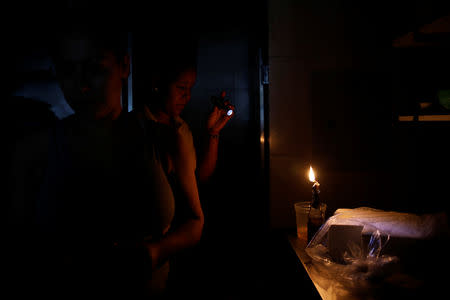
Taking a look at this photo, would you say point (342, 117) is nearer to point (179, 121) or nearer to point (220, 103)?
point (220, 103)

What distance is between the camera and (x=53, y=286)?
2.85 feet

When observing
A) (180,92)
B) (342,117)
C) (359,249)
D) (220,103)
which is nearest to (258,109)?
(220,103)

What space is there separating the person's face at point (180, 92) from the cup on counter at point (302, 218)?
0.71 metres

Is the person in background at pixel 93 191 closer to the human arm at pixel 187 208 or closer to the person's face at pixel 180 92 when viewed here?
the human arm at pixel 187 208

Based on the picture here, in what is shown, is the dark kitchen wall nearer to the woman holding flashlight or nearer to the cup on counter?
the cup on counter

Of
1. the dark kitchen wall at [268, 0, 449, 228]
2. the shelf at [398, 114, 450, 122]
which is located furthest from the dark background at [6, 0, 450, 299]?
the shelf at [398, 114, 450, 122]

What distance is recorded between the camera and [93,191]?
93cm

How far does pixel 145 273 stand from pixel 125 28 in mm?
808

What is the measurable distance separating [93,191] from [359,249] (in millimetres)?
903

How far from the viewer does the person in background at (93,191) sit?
872 millimetres

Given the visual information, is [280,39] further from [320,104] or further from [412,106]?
[412,106]

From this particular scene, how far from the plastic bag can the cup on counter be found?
0.16 meters

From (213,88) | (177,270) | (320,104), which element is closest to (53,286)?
(177,270)

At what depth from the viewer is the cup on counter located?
1.37 metres
